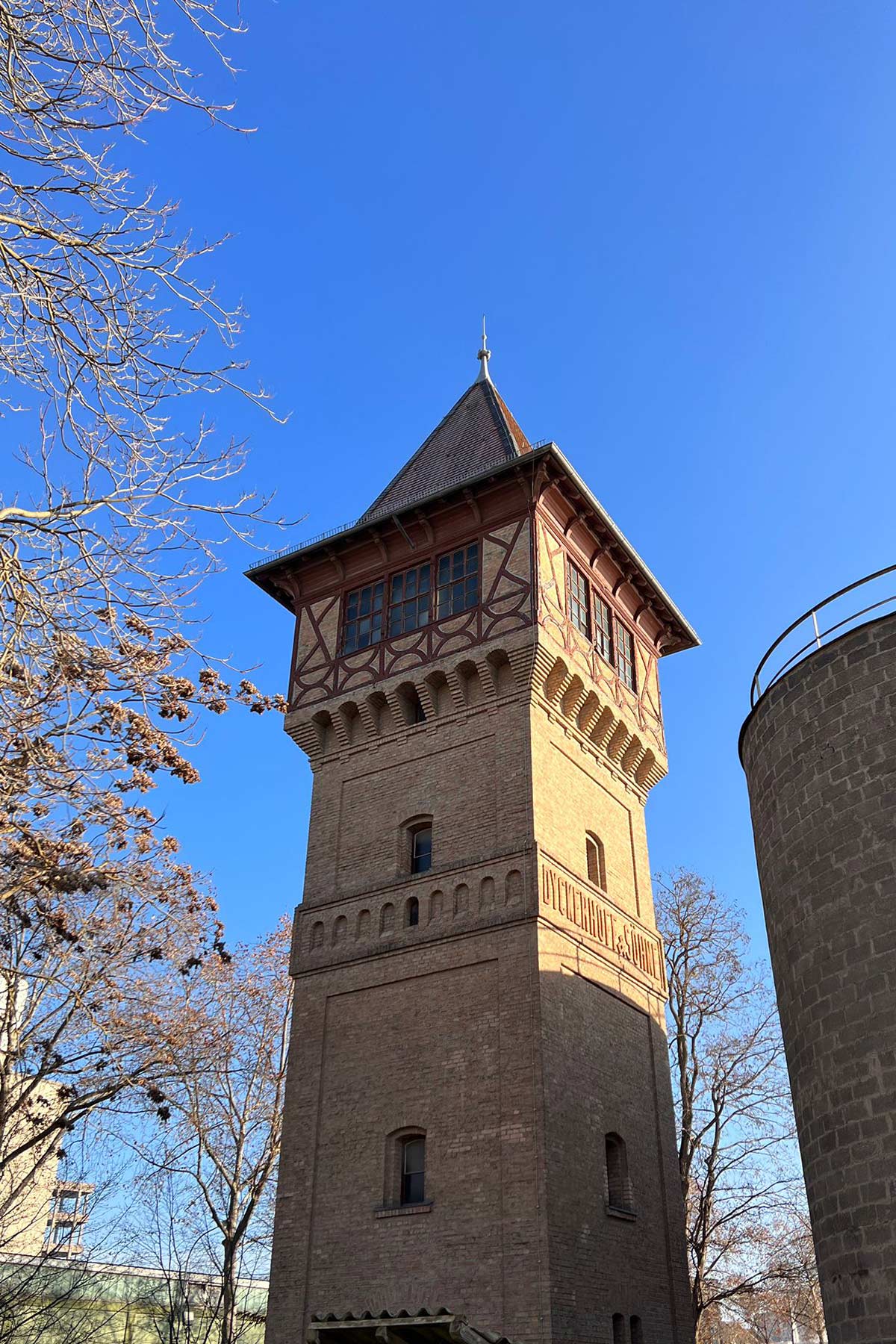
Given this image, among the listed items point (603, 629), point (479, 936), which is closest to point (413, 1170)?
point (479, 936)

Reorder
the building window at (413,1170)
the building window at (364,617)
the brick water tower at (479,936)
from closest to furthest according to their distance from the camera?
the brick water tower at (479,936) < the building window at (413,1170) < the building window at (364,617)

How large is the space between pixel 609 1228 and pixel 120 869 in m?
11.9

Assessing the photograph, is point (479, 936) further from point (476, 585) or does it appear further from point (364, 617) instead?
point (364, 617)

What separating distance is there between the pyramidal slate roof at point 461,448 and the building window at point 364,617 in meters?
1.80

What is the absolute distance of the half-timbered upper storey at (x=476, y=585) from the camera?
22781 millimetres

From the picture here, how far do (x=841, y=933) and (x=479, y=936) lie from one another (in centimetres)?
740

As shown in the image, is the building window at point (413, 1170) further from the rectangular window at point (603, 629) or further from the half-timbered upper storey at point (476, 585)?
the rectangular window at point (603, 629)

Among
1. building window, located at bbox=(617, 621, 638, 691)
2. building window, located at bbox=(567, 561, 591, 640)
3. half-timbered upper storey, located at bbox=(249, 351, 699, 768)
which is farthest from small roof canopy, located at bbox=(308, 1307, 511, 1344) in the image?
building window, located at bbox=(617, 621, 638, 691)

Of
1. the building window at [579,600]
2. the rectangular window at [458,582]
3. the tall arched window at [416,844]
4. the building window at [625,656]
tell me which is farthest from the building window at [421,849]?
the building window at [625,656]

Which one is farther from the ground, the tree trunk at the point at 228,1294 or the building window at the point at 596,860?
the building window at the point at 596,860

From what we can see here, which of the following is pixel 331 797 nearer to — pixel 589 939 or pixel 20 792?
pixel 589 939

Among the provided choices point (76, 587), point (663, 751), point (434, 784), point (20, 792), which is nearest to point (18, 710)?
point (20, 792)

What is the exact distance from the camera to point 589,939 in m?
20.9

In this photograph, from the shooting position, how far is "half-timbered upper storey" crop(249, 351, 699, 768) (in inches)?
897
